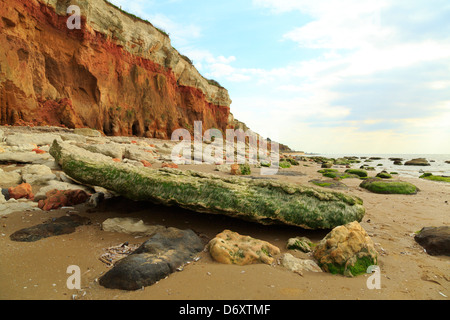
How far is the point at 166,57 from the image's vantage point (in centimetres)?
3044

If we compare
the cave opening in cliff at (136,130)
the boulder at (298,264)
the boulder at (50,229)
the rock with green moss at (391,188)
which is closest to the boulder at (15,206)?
the boulder at (50,229)

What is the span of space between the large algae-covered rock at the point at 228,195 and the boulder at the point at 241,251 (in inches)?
18.4

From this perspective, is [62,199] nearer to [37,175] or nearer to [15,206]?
[15,206]

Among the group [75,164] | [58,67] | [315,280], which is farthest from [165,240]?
[58,67]

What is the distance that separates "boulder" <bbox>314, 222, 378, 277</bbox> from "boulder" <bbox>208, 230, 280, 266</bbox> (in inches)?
22.1

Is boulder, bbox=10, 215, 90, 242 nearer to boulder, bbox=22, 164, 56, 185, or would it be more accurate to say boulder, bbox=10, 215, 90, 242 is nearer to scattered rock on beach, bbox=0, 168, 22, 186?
boulder, bbox=22, 164, 56, 185

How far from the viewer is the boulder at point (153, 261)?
2.15 m

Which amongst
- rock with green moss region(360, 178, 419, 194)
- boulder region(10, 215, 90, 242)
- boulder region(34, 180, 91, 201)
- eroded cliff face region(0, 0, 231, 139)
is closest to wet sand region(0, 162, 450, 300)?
boulder region(10, 215, 90, 242)

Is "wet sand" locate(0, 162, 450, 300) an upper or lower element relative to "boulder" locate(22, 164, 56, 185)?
lower

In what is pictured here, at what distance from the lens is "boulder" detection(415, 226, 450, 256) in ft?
10.5

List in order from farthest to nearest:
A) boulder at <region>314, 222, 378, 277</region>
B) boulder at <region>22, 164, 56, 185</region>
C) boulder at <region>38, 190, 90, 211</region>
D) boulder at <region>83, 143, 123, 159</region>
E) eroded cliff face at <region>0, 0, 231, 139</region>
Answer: eroded cliff face at <region>0, 0, 231, 139</region> < boulder at <region>83, 143, 123, 159</region> < boulder at <region>22, 164, 56, 185</region> < boulder at <region>38, 190, 90, 211</region> < boulder at <region>314, 222, 378, 277</region>

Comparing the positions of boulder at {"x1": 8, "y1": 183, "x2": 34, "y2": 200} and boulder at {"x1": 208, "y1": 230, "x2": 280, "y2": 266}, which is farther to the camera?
boulder at {"x1": 8, "y1": 183, "x2": 34, "y2": 200}

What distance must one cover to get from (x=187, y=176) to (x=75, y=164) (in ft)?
6.02
